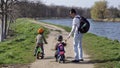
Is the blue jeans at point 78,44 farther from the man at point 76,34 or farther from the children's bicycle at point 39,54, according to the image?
the children's bicycle at point 39,54

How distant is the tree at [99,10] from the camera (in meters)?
125

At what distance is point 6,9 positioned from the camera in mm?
37000

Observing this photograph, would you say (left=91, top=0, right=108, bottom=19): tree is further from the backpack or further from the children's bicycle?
the backpack

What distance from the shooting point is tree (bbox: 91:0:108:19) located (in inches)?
4905

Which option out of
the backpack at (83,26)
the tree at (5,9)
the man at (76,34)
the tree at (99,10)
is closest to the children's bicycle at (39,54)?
the man at (76,34)

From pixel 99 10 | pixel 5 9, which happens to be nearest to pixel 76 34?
pixel 5 9

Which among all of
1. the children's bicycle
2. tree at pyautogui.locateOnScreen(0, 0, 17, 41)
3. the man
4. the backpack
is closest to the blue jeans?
the man

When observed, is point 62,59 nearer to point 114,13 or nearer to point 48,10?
point 114,13

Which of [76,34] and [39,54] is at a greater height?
[76,34]

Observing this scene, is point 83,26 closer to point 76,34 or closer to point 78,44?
point 76,34

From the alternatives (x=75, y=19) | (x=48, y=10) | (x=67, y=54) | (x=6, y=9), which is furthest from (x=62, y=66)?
(x=48, y=10)

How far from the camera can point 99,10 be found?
125 m

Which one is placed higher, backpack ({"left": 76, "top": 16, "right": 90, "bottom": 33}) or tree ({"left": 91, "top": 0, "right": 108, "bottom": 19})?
backpack ({"left": 76, "top": 16, "right": 90, "bottom": 33})

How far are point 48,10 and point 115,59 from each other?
5916 inches
